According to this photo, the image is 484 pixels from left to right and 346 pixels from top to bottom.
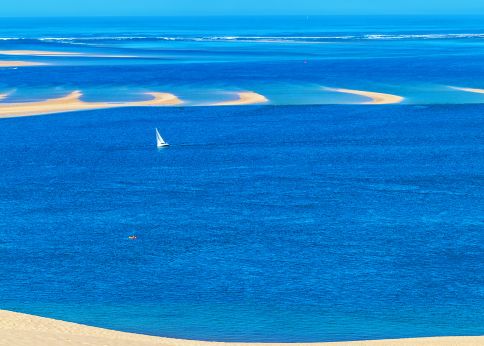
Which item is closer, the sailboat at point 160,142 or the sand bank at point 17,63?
the sailboat at point 160,142

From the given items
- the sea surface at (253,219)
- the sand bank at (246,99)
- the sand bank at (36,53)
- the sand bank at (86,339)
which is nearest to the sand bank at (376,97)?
the sea surface at (253,219)

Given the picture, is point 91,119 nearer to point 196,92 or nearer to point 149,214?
point 196,92

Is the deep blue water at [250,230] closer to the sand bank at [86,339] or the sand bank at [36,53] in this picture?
the sand bank at [86,339]

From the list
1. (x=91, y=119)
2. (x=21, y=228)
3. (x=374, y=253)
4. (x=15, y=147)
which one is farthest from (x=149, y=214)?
(x=91, y=119)

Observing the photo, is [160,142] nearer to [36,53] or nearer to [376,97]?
[376,97]

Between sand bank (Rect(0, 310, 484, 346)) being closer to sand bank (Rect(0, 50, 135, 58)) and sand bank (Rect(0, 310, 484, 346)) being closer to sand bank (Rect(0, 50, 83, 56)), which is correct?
sand bank (Rect(0, 50, 135, 58))

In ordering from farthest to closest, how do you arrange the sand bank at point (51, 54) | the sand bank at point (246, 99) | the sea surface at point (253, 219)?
the sand bank at point (51, 54)
the sand bank at point (246, 99)
the sea surface at point (253, 219)

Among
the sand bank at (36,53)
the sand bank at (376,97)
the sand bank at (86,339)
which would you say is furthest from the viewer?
the sand bank at (36,53)
